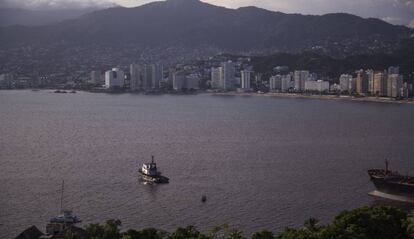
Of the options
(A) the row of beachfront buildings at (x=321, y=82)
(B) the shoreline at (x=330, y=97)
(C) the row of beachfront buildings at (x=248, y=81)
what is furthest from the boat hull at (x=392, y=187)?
(C) the row of beachfront buildings at (x=248, y=81)

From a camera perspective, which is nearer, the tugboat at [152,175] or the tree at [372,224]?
the tree at [372,224]

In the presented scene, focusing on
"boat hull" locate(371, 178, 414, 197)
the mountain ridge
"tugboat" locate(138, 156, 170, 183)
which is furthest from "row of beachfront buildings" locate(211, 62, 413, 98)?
"tugboat" locate(138, 156, 170, 183)

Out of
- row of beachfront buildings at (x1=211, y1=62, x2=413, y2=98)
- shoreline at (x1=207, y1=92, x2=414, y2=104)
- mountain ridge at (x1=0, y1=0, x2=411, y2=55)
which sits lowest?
shoreline at (x1=207, y1=92, x2=414, y2=104)

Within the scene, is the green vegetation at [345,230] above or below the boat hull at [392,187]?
above

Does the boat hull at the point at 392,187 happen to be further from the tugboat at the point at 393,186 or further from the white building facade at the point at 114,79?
the white building facade at the point at 114,79

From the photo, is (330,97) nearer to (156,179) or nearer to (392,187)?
(392,187)

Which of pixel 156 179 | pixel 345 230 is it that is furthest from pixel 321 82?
pixel 345 230

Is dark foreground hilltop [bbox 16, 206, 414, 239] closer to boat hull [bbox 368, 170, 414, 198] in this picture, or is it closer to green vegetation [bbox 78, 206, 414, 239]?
green vegetation [bbox 78, 206, 414, 239]

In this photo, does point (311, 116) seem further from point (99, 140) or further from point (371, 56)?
point (371, 56)
